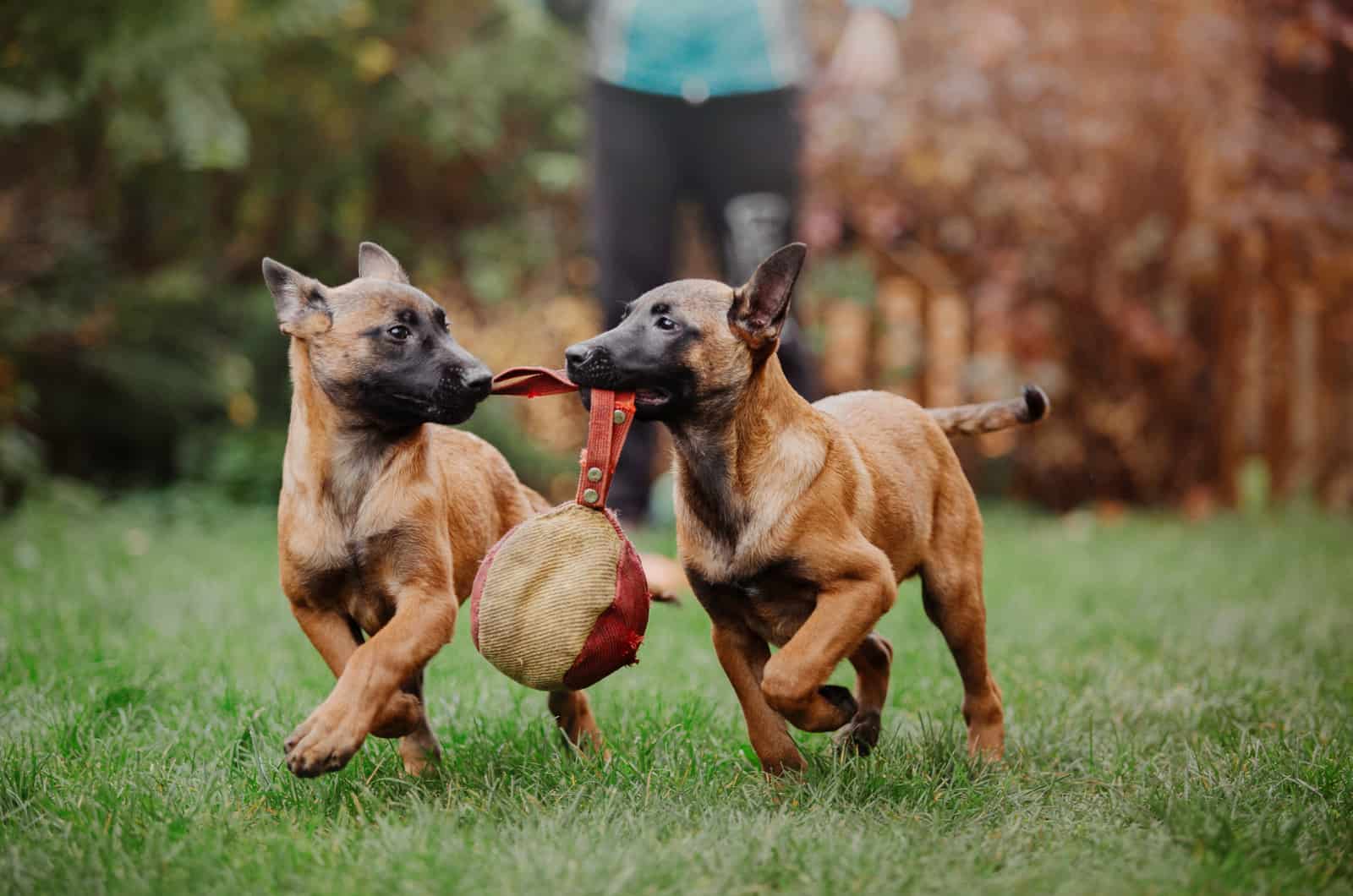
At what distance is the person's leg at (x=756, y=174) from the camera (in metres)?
6.16

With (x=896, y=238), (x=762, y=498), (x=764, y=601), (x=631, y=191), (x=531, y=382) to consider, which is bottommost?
(x=764, y=601)

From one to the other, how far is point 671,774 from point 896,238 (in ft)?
25.6

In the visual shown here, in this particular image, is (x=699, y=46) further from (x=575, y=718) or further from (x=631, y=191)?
(x=575, y=718)

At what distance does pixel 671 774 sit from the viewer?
10.6 feet

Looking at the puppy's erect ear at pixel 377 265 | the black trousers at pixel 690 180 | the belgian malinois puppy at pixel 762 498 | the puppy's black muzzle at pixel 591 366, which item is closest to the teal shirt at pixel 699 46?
the black trousers at pixel 690 180

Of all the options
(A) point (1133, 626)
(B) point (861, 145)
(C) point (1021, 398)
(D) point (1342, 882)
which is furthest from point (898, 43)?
(D) point (1342, 882)

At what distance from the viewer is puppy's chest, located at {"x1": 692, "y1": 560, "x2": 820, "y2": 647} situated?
3221 mm

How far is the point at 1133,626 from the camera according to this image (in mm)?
5617

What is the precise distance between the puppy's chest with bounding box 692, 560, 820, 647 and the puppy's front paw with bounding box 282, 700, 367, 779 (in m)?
0.90

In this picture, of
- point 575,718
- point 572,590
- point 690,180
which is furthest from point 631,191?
point 572,590

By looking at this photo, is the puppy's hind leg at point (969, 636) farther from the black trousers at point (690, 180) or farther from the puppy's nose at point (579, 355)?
the black trousers at point (690, 180)

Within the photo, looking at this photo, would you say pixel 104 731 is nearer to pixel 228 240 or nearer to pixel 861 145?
pixel 228 240

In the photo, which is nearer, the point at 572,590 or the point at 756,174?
the point at 572,590

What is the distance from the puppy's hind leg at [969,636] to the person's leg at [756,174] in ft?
8.15
